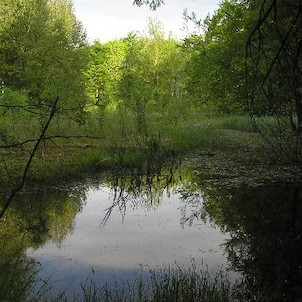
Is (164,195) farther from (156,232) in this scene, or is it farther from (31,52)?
Answer: (31,52)

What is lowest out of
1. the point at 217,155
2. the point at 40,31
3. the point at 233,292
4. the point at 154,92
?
the point at 233,292

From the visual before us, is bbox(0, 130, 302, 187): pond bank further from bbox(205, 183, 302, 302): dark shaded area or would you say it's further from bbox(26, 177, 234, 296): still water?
bbox(26, 177, 234, 296): still water

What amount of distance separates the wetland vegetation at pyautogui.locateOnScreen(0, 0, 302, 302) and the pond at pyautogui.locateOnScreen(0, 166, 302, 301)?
0.9 inches

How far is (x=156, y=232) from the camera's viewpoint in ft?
20.2

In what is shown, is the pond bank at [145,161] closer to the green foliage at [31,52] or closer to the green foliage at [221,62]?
the green foliage at [221,62]

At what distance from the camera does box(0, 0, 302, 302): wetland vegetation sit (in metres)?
3.80

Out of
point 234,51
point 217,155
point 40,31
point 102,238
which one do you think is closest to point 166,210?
point 102,238

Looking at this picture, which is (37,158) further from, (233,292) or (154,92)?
(154,92)

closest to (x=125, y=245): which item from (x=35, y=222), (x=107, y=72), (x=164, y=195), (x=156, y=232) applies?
(x=156, y=232)

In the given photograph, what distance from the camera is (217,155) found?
11867 mm

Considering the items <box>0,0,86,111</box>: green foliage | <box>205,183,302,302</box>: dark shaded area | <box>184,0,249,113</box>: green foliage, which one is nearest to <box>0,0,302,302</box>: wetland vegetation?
<box>205,183,302,302</box>: dark shaded area

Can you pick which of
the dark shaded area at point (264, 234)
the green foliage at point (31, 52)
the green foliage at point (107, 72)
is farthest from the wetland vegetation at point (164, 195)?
the green foliage at point (107, 72)

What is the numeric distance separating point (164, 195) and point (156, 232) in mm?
2043

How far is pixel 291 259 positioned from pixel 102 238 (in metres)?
2.64
